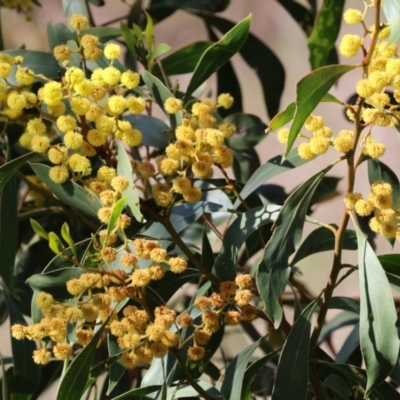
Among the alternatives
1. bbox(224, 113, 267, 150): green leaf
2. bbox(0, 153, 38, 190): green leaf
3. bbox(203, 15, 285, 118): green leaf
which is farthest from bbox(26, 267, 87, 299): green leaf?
bbox(203, 15, 285, 118): green leaf

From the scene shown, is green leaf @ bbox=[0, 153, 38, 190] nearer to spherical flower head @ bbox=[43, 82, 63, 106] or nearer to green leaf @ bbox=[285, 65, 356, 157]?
spherical flower head @ bbox=[43, 82, 63, 106]

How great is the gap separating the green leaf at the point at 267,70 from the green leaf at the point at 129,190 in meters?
0.46

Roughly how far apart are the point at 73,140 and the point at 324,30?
382mm

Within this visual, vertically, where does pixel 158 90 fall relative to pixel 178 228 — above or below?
above

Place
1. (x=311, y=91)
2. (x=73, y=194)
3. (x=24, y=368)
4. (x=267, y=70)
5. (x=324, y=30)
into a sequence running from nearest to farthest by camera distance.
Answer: (x=311, y=91) < (x=73, y=194) < (x=24, y=368) < (x=324, y=30) < (x=267, y=70)

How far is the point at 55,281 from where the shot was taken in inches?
21.1

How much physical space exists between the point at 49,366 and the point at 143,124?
1.13ft

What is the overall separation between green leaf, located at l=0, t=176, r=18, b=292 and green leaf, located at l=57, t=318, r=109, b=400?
0.52ft

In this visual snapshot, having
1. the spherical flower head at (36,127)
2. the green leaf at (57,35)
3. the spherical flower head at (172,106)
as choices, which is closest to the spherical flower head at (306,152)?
the spherical flower head at (172,106)

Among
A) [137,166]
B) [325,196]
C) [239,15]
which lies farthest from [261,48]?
[239,15]

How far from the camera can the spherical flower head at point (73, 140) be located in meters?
0.52

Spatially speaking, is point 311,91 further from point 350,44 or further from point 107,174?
point 107,174

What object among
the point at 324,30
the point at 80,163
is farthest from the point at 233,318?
the point at 324,30

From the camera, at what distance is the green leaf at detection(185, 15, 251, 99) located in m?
0.60
